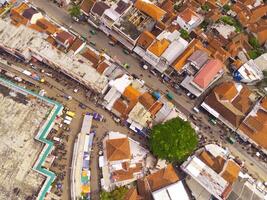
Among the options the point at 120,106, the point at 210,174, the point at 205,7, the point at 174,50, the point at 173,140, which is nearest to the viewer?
the point at 173,140

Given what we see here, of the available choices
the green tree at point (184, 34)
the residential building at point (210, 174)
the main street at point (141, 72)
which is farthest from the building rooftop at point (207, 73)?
the residential building at point (210, 174)

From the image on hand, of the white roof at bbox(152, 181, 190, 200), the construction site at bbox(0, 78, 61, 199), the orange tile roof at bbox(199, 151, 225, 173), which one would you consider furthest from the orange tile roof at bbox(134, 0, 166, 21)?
the white roof at bbox(152, 181, 190, 200)

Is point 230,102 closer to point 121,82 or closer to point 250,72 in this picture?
point 250,72

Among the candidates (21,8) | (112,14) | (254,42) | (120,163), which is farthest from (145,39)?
(120,163)

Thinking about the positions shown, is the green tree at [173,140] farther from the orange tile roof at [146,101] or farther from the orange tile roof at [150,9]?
the orange tile roof at [150,9]

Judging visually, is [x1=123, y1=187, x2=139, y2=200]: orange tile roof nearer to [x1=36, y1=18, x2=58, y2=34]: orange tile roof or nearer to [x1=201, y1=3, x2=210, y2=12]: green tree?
[x1=36, y1=18, x2=58, y2=34]: orange tile roof

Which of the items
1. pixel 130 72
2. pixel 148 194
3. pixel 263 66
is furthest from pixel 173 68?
pixel 148 194
